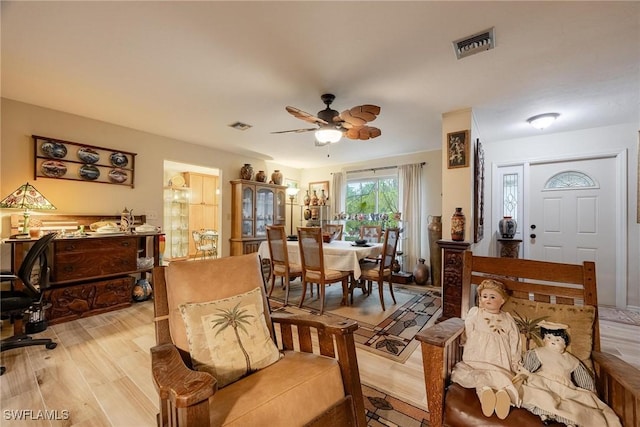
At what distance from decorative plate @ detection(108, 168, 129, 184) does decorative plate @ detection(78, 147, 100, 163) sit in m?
0.22

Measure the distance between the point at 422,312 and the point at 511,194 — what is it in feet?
8.05

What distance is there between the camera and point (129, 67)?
220 cm

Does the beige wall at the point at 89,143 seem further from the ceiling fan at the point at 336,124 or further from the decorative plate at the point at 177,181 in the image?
the ceiling fan at the point at 336,124

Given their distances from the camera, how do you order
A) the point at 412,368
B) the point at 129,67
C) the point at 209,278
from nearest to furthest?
the point at 209,278, the point at 412,368, the point at 129,67

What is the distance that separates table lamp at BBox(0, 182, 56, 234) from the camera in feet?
8.52

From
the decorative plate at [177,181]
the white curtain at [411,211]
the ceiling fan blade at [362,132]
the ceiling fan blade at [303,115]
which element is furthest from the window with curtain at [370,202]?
the decorative plate at [177,181]

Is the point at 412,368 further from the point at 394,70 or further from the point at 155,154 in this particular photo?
the point at 155,154

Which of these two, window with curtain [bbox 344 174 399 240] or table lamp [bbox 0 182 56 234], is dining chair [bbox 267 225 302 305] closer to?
window with curtain [bbox 344 174 399 240]

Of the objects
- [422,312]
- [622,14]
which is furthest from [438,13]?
[422,312]

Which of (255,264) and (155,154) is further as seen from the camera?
(155,154)

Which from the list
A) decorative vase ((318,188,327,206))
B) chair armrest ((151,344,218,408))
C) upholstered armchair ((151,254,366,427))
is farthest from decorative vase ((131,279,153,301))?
decorative vase ((318,188,327,206))

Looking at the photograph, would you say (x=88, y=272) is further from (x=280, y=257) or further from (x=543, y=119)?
(x=543, y=119)

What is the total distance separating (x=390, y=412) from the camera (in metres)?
1.54

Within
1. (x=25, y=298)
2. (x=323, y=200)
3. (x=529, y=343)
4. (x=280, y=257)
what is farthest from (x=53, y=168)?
(x=529, y=343)
